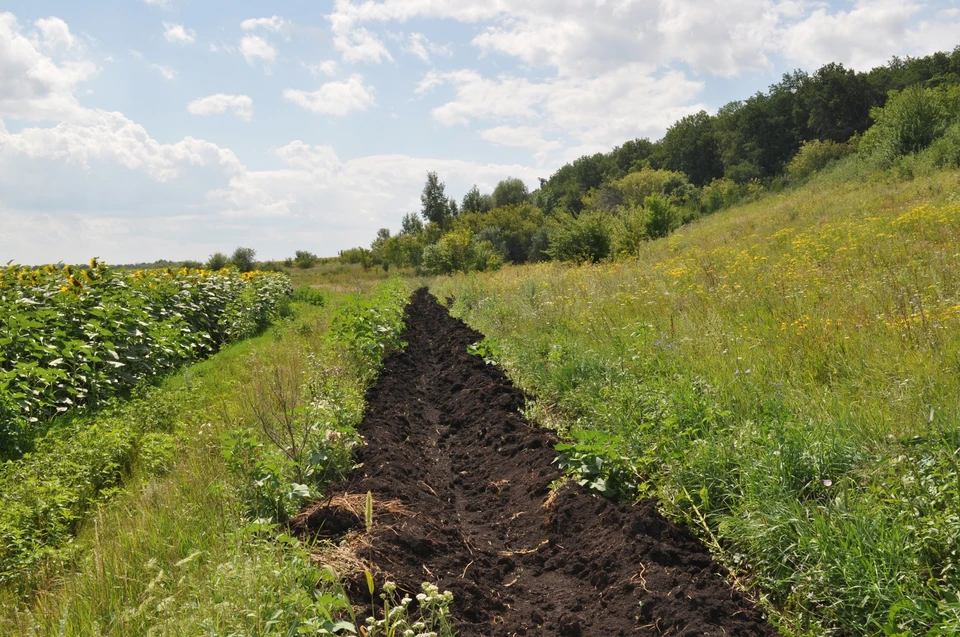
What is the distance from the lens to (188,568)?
3.15 m

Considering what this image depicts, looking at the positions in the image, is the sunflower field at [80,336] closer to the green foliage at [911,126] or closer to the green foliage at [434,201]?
the green foliage at [911,126]

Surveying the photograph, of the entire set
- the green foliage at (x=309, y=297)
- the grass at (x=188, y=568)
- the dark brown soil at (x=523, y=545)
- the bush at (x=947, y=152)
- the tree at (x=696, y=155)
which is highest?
the tree at (x=696, y=155)

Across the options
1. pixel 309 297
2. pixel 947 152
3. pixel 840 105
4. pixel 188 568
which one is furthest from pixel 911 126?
pixel 840 105

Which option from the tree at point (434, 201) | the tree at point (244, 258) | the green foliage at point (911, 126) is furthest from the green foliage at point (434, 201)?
the green foliage at point (911, 126)

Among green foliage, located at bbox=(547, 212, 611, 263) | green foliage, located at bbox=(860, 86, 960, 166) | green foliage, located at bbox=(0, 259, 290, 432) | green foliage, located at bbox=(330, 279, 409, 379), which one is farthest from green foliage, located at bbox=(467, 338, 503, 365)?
green foliage, located at bbox=(860, 86, 960, 166)

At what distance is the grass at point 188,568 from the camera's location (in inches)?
105

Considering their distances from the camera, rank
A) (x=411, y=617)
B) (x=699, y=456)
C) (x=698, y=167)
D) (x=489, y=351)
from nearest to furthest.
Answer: (x=411, y=617), (x=699, y=456), (x=489, y=351), (x=698, y=167)

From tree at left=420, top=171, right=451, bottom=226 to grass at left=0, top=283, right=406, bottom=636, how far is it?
7317cm

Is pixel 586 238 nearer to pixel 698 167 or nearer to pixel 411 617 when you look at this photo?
pixel 411 617

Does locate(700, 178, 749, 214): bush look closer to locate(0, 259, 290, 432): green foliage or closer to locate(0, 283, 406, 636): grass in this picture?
locate(0, 259, 290, 432): green foliage

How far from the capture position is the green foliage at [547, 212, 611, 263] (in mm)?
25422

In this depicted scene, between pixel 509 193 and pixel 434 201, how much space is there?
15633 millimetres

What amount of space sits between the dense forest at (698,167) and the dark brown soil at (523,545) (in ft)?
61.9

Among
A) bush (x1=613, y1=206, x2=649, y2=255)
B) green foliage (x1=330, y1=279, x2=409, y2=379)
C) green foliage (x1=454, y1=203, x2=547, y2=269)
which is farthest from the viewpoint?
green foliage (x1=454, y1=203, x2=547, y2=269)
